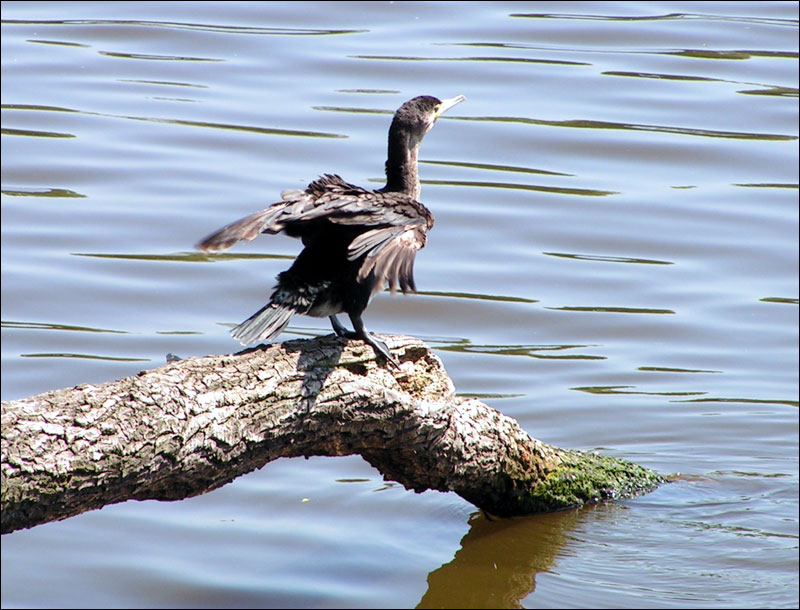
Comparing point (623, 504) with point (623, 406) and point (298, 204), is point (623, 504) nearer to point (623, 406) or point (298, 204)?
point (623, 406)

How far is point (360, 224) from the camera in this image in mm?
3996

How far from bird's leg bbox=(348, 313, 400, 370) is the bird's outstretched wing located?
19 cm

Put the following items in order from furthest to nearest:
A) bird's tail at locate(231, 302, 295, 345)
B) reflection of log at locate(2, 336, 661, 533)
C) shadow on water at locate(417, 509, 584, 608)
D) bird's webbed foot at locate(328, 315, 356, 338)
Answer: shadow on water at locate(417, 509, 584, 608)
bird's webbed foot at locate(328, 315, 356, 338)
bird's tail at locate(231, 302, 295, 345)
reflection of log at locate(2, 336, 661, 533)

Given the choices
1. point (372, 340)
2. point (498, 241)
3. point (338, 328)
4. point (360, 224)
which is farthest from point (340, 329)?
point (498, 241)

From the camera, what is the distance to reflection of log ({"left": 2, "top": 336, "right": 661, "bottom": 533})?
3.30 metres

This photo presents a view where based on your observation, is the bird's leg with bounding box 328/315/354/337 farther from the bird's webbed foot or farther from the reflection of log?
the reflection of log

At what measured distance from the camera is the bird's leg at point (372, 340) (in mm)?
4074

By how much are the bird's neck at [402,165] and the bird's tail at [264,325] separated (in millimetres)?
1021

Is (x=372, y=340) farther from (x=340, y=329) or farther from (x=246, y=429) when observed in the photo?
(x=246, y=429)

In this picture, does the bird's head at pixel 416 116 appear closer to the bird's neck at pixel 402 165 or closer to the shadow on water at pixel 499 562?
the bird's neck at pixel 402 165

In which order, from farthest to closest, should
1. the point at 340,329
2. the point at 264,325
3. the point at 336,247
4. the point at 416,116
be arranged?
the point at 416,116 < the point at 340,329 < the point at 336,247 < the point at 264,325

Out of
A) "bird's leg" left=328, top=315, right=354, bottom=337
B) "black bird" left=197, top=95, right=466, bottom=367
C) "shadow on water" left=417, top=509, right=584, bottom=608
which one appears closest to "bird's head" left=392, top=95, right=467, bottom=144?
"black bird" left=197, top=95, right=466, bottom=367

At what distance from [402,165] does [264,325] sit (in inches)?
46.8

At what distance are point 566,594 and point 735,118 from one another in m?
7.08
